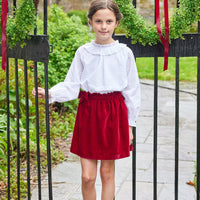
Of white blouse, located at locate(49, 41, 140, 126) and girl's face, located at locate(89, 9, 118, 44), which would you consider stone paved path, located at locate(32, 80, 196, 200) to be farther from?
girl's face, located at locate(89, 9, 118, 44)

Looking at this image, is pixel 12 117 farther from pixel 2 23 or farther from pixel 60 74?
pixel 2 23

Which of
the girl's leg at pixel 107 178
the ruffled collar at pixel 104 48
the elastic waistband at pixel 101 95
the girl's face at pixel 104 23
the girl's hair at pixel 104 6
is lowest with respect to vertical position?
the girl's leg at pixel 107 178

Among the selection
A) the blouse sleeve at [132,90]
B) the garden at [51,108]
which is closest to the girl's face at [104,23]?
the blouse sleeve at [132,90]

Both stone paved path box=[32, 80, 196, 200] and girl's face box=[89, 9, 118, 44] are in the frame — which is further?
stone paved path box=[32, 80, 196, 200]

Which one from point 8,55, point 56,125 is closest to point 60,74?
point 56,125

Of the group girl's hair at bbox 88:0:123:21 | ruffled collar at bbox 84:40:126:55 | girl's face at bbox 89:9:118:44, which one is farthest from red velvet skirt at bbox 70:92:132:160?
girl's hair at bbox 88:0:123:21

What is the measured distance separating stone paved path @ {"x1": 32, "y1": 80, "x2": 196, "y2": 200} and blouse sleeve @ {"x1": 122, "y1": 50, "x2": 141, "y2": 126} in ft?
4.47

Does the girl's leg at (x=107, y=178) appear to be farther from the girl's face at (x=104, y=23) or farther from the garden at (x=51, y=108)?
the garden at (x=51, y=108)

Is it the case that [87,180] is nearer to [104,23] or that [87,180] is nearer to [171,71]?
[104,23]

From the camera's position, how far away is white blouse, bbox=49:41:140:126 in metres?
2.39

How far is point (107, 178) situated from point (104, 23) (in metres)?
0.90

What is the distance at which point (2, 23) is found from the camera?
2.46 metres

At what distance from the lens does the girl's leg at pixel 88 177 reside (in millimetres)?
2477

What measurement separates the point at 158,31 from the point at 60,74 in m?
3.88
